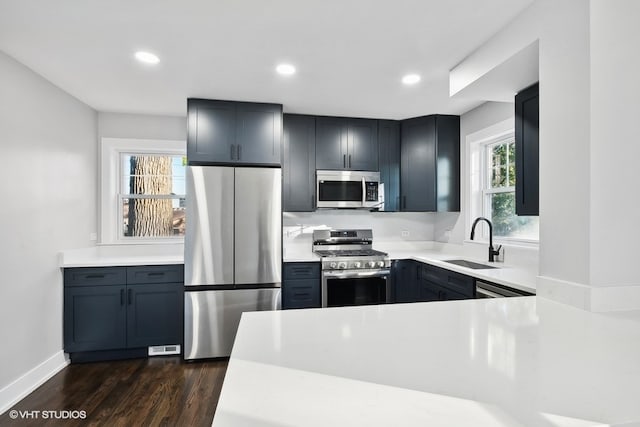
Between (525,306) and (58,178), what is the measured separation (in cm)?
353

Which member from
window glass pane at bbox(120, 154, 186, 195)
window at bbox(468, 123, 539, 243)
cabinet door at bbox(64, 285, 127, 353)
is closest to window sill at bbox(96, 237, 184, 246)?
window glass pane at bbox(120, 154, 186, 195)

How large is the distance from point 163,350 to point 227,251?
1.15m

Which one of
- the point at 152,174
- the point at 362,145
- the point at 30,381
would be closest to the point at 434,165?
the point at 362,145

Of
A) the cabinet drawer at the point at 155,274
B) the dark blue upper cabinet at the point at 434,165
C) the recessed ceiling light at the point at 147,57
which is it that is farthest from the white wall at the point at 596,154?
the cabinet drawer at the point at 155,274

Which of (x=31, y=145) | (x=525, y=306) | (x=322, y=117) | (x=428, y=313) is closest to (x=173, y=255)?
(x=31, y=145)

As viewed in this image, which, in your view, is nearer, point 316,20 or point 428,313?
point 428,313

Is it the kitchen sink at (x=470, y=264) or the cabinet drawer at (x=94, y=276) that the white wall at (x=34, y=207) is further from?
the kitchen sink at (x=470, y=264)

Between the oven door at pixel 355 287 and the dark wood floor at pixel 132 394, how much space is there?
3.89ft

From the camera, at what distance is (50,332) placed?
267 cm

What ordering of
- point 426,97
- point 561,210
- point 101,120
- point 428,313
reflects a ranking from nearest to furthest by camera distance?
point 428,313, point 561,210, point 426,97, point 101,120

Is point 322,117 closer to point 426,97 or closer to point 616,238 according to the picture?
point 426,97

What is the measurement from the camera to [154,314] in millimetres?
2979

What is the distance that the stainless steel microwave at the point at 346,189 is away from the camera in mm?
3494

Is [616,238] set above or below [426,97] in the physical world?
below
